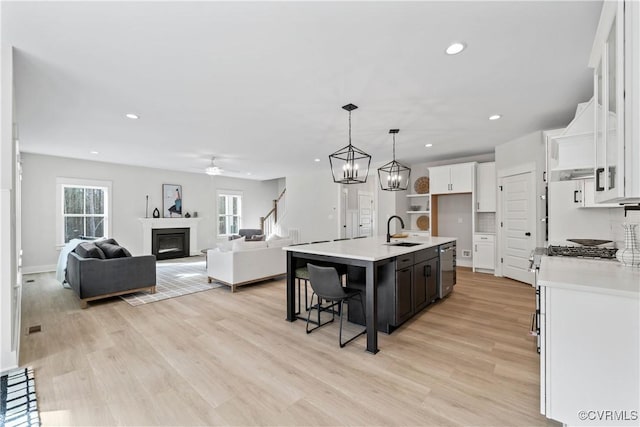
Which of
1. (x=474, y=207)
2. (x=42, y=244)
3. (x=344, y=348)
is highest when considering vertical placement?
(x=474, y=207)

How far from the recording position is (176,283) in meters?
5.20

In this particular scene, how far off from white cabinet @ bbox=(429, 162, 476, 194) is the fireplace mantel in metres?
6.84

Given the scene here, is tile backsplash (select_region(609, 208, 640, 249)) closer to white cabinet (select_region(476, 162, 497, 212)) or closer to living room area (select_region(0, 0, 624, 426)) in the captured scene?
living room area (select_region(0, 0, 624, 426))

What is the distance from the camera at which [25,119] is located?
13.0ft

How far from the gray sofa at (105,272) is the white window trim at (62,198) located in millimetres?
2753

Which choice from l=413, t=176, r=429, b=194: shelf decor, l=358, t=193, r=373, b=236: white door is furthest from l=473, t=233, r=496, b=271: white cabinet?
l=358, t=193, r=373, b=236: white door

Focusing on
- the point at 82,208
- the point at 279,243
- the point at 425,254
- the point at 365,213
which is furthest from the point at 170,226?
the point at 425,254

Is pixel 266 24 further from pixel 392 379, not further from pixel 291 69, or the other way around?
pixel 392 379

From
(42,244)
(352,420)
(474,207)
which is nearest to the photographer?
(352,420)

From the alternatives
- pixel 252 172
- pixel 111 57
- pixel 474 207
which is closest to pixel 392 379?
pixel 111 57

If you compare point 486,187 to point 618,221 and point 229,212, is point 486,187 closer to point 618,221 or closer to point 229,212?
point 618,221

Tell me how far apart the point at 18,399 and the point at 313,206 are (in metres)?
7.18

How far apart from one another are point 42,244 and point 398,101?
7949 mm

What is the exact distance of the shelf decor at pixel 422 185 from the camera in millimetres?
6992
